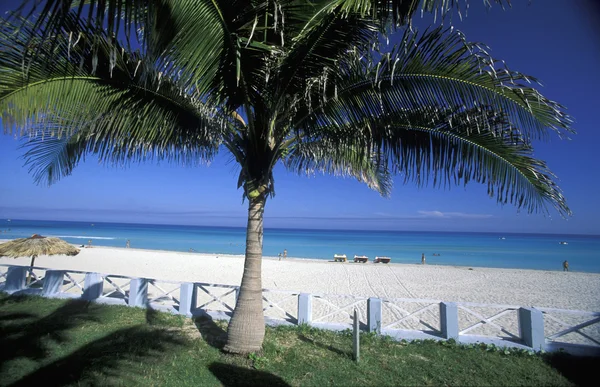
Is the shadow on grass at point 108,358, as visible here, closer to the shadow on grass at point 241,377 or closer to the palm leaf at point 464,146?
the shadow on grass at point 241,377

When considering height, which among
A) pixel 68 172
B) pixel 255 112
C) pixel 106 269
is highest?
pixel 255 112

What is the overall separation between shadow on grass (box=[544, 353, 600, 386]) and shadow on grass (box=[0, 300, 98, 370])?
7323 millimetres

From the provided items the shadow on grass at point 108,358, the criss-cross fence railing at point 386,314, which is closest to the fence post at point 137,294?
the criss-cross fence railing at point 386,314

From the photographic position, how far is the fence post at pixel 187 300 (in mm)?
6699

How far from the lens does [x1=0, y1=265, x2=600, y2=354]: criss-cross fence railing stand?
535cm

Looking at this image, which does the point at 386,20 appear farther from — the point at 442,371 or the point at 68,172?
the point at 68,172

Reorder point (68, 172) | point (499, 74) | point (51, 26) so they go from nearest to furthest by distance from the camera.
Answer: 1. point (51, 26)
2. point (499, 74)
3. point (68, 172)

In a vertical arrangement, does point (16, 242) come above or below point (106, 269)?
above

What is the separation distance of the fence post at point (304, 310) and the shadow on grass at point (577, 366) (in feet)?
12.7

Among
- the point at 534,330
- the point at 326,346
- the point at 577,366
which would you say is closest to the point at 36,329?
the point at 326,346

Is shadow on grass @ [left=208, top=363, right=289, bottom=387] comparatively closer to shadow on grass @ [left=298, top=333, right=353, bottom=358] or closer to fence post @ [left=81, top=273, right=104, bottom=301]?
shadow on grass @ [left=298, top=333, right=353, bottom=358]

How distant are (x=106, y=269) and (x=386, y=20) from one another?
19059 millimetres

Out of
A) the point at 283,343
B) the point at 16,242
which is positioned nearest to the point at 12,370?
the point at 283,343

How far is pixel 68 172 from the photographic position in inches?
223
